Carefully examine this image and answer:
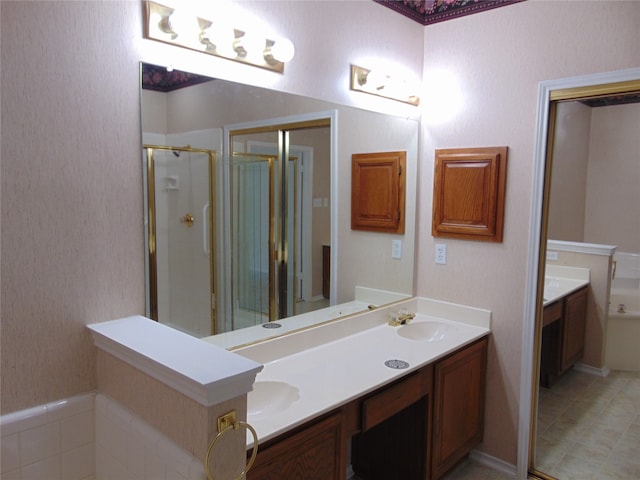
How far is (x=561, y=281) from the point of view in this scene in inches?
104

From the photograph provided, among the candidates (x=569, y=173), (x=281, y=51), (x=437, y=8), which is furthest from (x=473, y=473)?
(x=437, y=8)

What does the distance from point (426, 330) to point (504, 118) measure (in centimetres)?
121

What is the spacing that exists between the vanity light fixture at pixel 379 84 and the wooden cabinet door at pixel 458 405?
4.51 feet

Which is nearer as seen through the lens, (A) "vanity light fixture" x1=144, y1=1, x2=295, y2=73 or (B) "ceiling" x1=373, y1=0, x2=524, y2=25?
(A) "vanity light fixture" x1=144, y1=1, x2=295, y2=73

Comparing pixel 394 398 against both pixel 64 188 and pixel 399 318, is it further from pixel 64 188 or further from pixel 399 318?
pixel 64 188

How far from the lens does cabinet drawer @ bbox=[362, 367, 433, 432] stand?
1.79 meters

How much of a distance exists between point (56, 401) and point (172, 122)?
96 cm

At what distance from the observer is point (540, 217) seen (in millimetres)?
2377

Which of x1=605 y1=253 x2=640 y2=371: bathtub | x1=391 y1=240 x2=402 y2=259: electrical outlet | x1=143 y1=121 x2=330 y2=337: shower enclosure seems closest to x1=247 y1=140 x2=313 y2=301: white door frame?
x1=143 y1=121 x2=330 y2=337: shower enclosure

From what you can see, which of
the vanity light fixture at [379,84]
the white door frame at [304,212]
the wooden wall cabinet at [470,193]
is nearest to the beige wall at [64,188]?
the white door frame at [304,212]

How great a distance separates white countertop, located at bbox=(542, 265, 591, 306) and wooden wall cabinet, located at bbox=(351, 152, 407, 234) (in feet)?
2.74

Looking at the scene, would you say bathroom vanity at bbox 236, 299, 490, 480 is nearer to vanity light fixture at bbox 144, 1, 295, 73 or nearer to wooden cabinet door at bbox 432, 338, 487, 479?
wooden cabinet door at bbox 432, 338, 487, 479

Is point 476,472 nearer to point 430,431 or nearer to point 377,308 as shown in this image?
point 430,431

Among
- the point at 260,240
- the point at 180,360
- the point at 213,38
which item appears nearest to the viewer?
the point at 180,360
